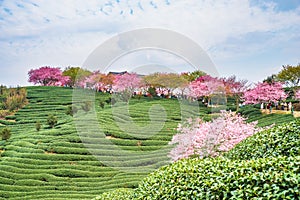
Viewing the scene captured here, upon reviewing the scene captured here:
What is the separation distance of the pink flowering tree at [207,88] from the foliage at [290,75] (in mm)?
4446

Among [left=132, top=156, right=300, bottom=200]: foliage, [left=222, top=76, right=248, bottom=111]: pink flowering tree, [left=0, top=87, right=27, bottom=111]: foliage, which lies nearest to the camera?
[left=132, top=156, right=300, bottom=200]: foliage

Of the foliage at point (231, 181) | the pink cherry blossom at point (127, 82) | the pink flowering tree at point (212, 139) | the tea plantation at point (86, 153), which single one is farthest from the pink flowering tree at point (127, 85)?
the foliage at point (231, 181)

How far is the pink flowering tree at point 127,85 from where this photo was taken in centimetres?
2484

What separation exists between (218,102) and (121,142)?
924 cm

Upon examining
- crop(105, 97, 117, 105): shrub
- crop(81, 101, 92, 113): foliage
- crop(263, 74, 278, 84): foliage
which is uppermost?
crop(263, 74, 278, 84): foliage

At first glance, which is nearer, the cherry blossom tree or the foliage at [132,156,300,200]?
the foliage at [132,156,300,200]

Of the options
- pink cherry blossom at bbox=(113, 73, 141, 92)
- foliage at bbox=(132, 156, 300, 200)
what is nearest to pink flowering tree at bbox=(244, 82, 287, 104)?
pink cherry blossom at bbox=(113, 73, 141, 92)

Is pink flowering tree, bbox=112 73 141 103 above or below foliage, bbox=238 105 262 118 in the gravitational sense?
above

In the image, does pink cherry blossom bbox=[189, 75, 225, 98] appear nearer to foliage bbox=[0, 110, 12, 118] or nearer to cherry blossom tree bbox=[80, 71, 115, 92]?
cherry blossom tree bbox=[80, 71, 115, 92]

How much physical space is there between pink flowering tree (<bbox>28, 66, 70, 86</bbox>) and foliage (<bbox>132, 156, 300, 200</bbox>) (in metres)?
36.5

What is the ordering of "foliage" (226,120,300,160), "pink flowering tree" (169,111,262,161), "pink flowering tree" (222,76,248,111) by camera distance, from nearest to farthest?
"foliage" (226,120,300,160) < "pink flowering tree" (169,111,262,161) < "pink flowering tree" (222,76,248,111)

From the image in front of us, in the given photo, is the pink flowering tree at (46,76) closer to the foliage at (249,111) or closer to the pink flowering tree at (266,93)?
the foliage at (249,111)

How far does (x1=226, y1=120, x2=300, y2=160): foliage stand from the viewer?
173 inches

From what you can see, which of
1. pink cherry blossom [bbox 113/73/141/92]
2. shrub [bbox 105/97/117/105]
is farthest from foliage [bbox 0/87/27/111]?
pink cherry blossom [bbox 113/73/141/92]
